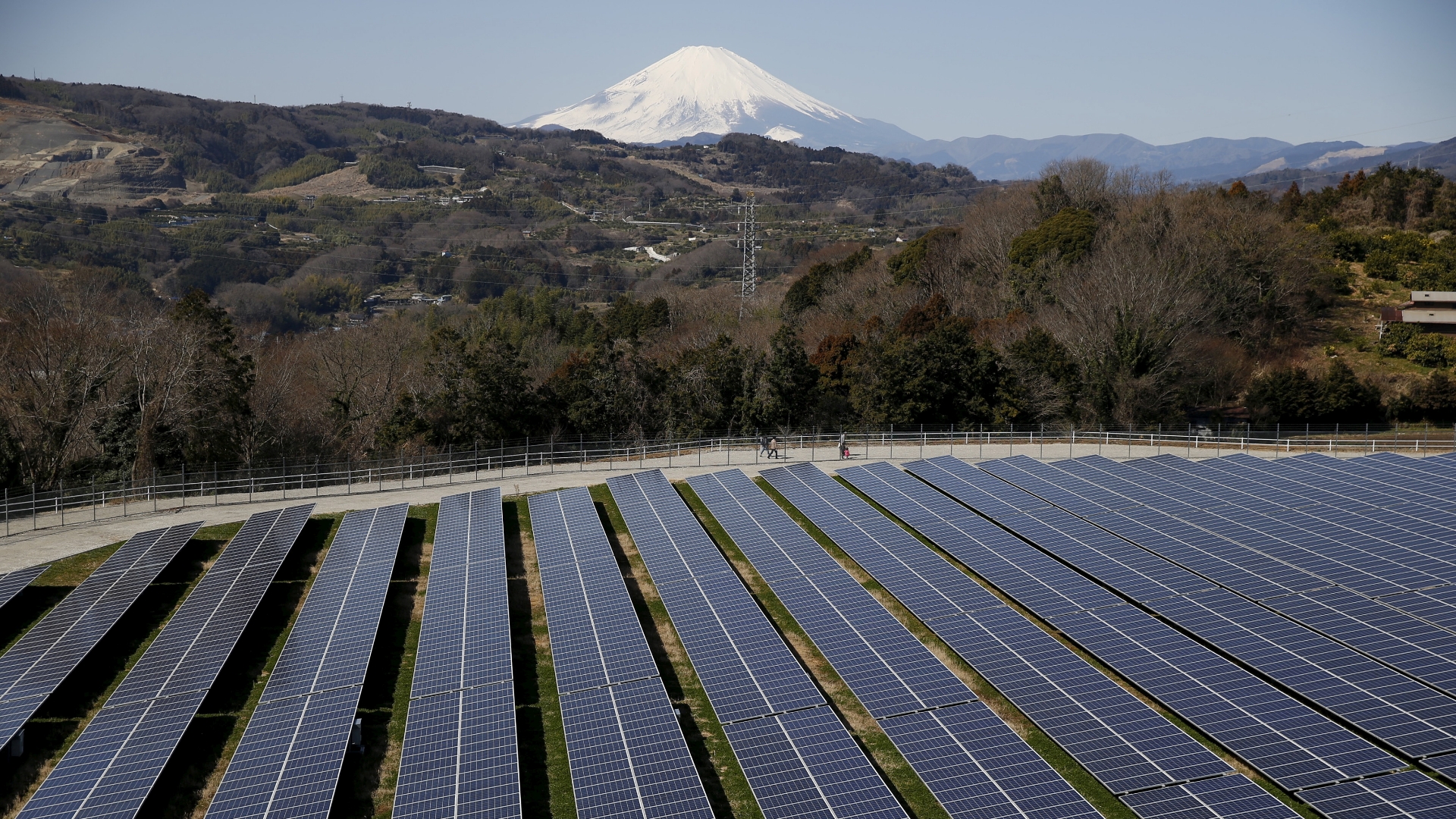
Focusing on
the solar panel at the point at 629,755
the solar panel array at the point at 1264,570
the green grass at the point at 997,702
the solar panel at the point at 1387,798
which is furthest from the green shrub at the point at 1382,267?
the solar panel at the point at 629,755

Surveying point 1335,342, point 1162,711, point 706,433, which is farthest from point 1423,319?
point 1162,711

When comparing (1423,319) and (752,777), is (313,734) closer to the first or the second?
(752,777)

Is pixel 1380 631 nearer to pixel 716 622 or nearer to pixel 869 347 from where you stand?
pixel 716 622

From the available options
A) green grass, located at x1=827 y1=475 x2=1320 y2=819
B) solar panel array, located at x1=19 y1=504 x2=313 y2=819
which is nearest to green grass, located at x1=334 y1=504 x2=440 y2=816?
solar panel array, located at x1=19 y1=504 x2=313 y2=819

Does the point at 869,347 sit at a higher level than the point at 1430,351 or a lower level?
higher


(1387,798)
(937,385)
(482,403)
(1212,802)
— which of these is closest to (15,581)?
(482,403)

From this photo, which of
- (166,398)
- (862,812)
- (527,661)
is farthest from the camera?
(166,398)
